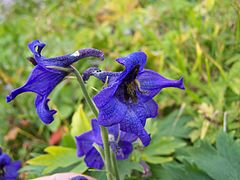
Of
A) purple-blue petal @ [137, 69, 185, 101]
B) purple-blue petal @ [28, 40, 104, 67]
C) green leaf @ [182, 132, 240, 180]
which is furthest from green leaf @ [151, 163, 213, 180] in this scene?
purple-blue petal @ [28, 40, 104, 67]

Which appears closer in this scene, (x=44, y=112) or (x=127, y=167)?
(x=44, y=112)

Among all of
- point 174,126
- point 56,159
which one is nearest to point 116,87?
point 56,159

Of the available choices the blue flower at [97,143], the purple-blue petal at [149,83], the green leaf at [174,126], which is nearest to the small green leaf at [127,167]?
the blue flower at [97,143]

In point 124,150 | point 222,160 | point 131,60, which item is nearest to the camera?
point 131,60

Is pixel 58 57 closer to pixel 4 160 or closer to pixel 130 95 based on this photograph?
pixel 130 95

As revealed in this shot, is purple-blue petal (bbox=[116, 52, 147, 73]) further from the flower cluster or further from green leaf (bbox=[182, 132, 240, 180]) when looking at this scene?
green leaf (bbox=[182, 132, 240, 180])

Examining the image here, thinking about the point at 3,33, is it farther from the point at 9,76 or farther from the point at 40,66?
the point at 40,66

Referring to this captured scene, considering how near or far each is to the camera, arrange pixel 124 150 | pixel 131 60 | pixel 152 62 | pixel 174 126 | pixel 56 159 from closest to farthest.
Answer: pixel 131 60
pixel 124 150
pixel 56 159
pixel 174 126
pixel 152 62
